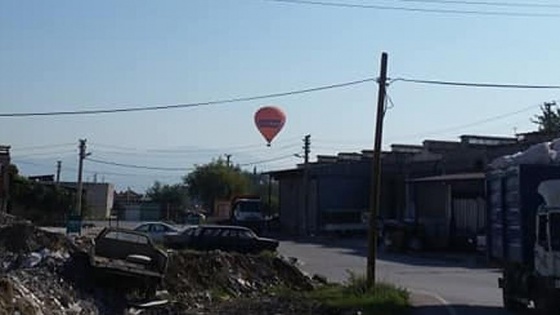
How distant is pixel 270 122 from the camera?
57.3 m

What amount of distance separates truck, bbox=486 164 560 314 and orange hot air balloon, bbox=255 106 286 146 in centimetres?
3116

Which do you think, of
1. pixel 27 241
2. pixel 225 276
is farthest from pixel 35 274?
pixel 225 276

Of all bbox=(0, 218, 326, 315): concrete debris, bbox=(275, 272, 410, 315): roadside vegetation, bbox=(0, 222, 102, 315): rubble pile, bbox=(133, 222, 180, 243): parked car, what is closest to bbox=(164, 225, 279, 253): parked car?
bbox=(133, 222, 180, 243): parked car

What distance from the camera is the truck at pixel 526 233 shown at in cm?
2138

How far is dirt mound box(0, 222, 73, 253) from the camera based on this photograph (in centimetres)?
2838

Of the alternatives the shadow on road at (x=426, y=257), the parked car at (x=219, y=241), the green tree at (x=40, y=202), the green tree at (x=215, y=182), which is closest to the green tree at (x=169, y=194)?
the green tree at (x=215, y=182)

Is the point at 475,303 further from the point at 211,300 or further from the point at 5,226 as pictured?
the point at 5,226

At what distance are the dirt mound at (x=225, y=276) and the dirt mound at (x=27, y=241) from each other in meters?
3.36

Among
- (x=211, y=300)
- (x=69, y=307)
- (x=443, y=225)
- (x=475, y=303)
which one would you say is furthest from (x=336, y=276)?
(x=443, y=225)

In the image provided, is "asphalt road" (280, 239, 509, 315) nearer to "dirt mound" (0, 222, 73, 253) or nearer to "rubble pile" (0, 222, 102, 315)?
"rubble pile" (0, 222, 102, 315)

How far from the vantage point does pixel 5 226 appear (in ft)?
96.0

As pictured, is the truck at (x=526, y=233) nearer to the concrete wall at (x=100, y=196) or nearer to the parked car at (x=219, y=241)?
the parked car at (x=219, y=241)

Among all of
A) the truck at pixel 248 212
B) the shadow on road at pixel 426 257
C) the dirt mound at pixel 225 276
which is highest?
the truck at pixel 248 212

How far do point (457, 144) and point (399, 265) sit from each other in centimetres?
3012
